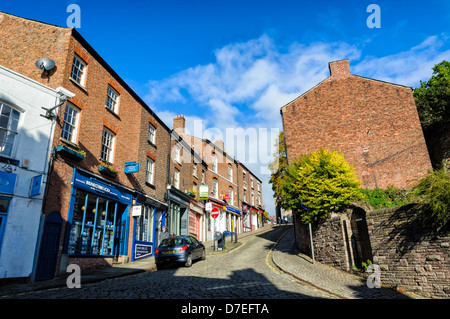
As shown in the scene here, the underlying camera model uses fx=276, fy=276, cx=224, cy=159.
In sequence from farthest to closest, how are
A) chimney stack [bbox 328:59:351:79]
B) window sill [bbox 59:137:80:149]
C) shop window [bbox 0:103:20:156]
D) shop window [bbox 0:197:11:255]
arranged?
chimney stack [bbox 328:59:351:79]
window sill [bbox 59:137:80:149]
shop window [bbox 0:103:20:156]
shop window [bbox 0:197:11:255]

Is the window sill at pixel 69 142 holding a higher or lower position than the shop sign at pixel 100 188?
higher

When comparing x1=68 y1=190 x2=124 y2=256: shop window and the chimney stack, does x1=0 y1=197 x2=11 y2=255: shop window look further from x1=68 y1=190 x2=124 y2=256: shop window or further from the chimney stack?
the chimney stack

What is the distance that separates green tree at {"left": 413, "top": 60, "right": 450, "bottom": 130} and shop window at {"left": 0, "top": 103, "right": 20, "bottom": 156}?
953 inches

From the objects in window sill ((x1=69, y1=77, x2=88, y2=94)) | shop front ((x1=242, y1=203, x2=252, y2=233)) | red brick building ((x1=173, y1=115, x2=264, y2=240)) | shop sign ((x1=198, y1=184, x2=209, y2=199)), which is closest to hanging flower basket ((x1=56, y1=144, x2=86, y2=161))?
window sill ((x1=69, y1=77, x2=88, y2=94))

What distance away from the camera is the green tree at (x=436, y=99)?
19.2m

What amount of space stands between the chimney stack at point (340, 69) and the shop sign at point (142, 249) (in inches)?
718

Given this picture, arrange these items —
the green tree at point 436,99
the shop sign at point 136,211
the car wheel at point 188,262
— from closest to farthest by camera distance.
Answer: the car wheel at point 188,262 < the shop sign at point 136,211 < the green tree at point 436,99

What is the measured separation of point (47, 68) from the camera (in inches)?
459

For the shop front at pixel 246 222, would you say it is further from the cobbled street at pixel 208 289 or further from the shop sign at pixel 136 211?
the cobbled street at pixel 208 289

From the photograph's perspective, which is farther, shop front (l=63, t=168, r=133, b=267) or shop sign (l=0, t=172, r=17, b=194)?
shop front (l=63, t=168, r=133, b=267)

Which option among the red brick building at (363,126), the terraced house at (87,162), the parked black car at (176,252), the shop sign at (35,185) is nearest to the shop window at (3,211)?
the terraced house at (87,162)

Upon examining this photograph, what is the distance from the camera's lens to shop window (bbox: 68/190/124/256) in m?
12.1

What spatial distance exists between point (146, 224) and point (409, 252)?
14.1 meters

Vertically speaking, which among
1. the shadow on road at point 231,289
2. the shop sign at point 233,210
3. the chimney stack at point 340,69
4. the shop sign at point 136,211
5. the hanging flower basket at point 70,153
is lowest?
the shadow on road at point 231,289
